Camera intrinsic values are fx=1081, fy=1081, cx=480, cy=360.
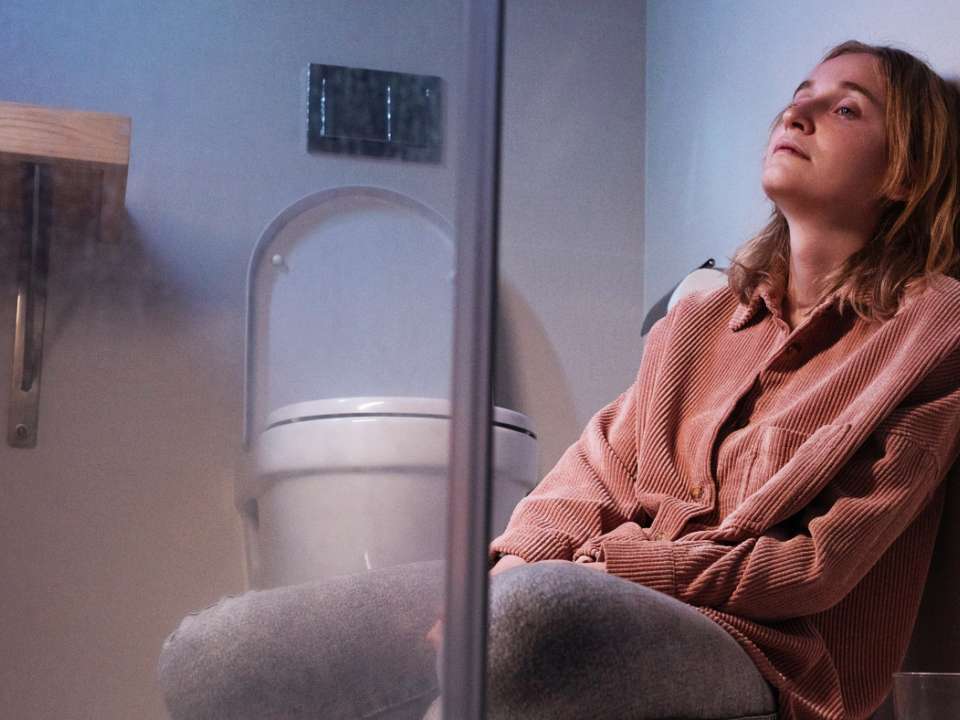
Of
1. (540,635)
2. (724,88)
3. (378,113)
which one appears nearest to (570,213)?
(724,88)

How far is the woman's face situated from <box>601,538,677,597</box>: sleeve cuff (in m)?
0.43

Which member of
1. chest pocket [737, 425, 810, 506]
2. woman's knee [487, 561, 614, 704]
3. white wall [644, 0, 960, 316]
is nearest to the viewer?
woman's knee [487, 561, 614, 704]

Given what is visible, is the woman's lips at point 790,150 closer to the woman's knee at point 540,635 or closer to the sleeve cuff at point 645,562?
the sleeve cuff at point 645,562

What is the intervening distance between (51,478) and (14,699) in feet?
0.17

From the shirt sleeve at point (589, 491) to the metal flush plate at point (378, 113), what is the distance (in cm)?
77

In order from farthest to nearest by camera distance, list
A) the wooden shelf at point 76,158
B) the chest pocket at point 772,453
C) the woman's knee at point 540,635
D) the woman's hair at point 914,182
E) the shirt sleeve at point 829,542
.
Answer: the woman's hair at point 914,182
the chest pocket at point 772,453
the shirt sleeve at point 829,542
the woman's knee at point 540,635
the wooden shelf at point 76,158

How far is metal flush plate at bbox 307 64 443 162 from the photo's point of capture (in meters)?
0.27

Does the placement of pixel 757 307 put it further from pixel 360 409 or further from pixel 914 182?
pixel 360 409

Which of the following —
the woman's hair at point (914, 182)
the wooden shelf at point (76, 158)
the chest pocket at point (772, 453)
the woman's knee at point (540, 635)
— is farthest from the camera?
the woman's hair at point (914, 182)

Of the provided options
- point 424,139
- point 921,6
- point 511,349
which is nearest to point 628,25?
point 511,349

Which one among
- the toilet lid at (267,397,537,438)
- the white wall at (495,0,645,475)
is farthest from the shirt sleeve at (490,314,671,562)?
the toilet lid at (267,397,537,438)

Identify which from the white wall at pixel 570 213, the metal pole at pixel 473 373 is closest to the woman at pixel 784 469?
the metal pole at pixel 473 373

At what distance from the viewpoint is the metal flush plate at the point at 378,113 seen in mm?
272

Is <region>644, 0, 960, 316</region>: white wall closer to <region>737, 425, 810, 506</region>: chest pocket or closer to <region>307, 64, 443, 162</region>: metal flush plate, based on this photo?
<region>737, 425, 810, 506</region>: chest pocket
